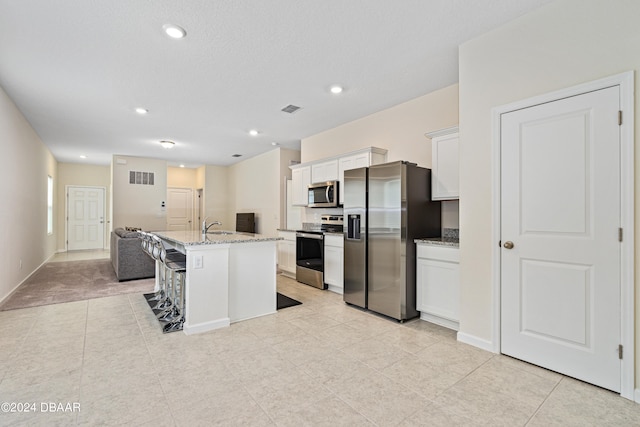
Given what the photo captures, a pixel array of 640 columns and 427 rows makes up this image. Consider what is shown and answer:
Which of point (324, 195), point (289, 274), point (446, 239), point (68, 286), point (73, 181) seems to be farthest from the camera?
point (73, 181)

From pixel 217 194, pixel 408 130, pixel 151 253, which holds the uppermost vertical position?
pixel 408 130

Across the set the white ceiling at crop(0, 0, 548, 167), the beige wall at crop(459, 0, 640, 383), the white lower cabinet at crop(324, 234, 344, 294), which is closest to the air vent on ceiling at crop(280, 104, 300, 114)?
the white ceiling at crop(0, 0, 548, 167)

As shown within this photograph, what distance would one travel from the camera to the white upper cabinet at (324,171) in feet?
16.2

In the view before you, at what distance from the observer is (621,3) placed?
77.7 inches

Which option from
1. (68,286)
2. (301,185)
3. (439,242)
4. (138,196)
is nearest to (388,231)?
(439,242)

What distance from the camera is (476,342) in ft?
8.77

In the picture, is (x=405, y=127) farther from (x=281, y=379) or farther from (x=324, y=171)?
(x=281, y=379)

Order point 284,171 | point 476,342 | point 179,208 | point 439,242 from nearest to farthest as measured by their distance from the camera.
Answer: point 476,342 < point 439,242 < point 284,171 < point 179,208

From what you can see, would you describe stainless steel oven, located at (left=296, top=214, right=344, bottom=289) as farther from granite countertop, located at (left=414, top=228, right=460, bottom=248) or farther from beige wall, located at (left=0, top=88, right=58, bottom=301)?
beige wall, located at (left=0, top=88, right=58, bottom=301)

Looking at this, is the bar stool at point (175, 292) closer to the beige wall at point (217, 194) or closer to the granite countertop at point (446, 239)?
the granite countertop at point (446, 239)

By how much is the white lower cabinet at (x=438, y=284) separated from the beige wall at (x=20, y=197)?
5.23 metres

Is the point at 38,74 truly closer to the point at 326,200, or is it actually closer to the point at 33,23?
the point at 33,23

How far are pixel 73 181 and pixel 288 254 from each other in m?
8.09

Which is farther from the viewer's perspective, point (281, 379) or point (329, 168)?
point (329, 168)
